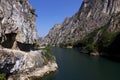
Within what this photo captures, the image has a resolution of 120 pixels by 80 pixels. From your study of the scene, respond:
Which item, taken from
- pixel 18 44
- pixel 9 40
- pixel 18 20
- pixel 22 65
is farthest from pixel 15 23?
pixel 22 65

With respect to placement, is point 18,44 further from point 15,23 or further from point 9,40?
point 15,23

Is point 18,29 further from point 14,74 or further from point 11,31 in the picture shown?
point 14,74

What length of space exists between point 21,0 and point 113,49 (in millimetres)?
97554

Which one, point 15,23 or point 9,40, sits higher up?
point 15,23

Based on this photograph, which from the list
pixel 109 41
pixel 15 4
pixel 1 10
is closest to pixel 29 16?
pixel 15 4

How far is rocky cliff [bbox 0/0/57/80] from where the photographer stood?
68.6 m

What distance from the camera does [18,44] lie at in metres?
80.9

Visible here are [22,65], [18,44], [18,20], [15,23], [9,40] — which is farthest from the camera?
[18,44]

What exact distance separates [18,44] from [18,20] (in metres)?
8.24

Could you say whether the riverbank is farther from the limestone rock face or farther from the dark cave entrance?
the limestone rock face

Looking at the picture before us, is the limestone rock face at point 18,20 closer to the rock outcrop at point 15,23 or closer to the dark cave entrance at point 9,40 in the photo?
the rock outcrop at point 15,23

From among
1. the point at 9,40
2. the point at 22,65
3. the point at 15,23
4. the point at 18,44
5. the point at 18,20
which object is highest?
the point at 18,20

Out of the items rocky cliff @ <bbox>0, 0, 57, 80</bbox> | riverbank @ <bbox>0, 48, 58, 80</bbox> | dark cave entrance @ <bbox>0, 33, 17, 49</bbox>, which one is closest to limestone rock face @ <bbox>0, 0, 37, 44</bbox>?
rocky cliff @ <bbox>0, 0, 57, 80</bbox>

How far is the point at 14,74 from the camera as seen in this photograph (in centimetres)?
6969
